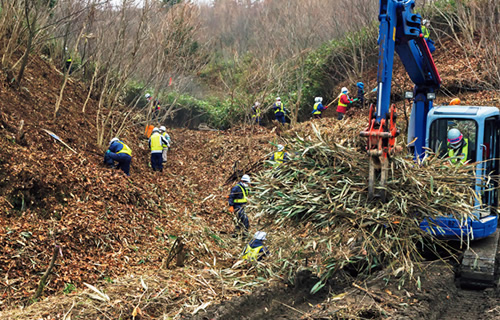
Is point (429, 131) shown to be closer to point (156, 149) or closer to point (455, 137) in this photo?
point (455, 137)

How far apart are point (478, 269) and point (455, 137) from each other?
199cm

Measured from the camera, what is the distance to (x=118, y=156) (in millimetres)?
13000

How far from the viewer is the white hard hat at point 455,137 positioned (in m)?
7.88

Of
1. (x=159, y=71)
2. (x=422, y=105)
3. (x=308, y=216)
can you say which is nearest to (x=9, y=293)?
(x=308, y=216)

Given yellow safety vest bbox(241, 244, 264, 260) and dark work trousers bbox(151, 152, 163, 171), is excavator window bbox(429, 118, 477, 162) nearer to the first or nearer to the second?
yellow safety vest bbox(241, 244, 264, 260)

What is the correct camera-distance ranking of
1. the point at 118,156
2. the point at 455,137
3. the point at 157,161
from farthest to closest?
the point at 157,161
the point at 118,156
the point at 455,137

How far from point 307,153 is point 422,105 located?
2808 mm

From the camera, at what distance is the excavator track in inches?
293

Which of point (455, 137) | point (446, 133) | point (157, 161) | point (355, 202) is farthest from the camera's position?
point (157, 161)

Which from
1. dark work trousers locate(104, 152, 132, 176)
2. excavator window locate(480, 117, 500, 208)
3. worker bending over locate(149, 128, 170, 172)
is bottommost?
worker bending over locate(149, 128, 170, 172)

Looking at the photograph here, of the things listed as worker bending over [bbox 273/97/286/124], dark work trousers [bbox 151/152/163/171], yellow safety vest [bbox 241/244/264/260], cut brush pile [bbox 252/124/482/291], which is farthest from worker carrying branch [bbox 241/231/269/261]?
worker bending over [bbox 273/97/286/124]

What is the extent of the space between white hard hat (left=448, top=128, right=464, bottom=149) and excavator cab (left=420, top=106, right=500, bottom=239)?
0.16 m

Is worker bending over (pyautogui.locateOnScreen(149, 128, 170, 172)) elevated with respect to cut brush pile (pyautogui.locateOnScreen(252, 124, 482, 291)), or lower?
lower

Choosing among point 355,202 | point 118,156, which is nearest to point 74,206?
point 118,156
